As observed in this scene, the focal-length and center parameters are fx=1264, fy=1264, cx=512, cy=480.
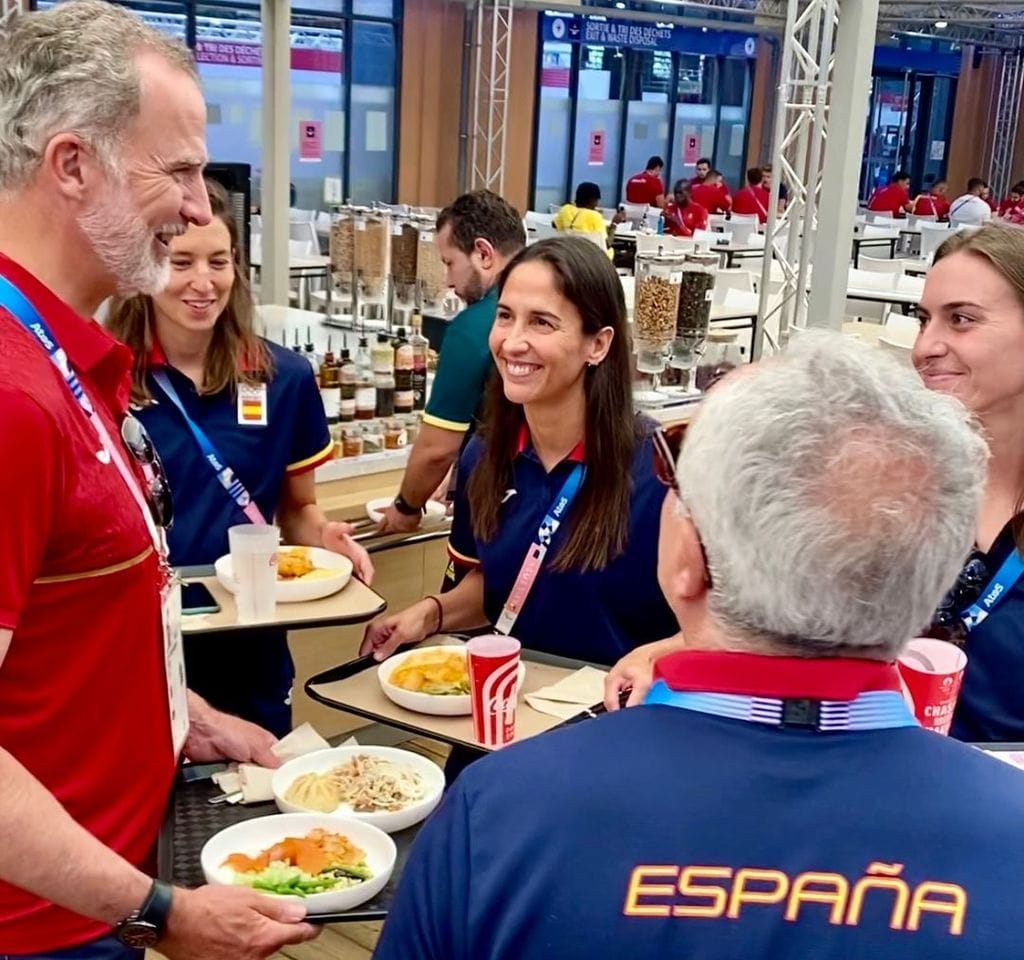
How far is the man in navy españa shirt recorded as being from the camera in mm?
901

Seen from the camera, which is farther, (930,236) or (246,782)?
(930,236)

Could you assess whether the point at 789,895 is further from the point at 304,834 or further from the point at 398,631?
the point at 398,631

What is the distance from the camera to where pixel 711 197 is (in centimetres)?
1545

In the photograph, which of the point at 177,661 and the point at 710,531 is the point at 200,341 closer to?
the point at 177,661

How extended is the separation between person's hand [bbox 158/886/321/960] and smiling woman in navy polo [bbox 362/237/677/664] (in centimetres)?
76

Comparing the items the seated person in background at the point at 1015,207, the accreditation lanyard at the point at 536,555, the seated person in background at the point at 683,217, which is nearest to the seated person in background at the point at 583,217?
the seated person in background at the point at 683,217

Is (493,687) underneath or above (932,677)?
underneath

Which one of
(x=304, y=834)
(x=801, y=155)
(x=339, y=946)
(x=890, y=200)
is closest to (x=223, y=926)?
(x=304, y=834)

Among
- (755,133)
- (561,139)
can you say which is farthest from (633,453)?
(755,133)

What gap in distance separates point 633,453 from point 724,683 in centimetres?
137

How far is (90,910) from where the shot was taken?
133 cm

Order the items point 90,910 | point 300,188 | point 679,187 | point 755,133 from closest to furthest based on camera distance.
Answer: point 90,910
point 679,187
point 300,188
point 755,133

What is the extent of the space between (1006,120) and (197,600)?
24088 mm

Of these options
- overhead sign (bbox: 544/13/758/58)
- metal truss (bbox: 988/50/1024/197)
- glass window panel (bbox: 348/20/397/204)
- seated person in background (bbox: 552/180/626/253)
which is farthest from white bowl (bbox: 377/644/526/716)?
metal truss (bbox: 988/50/1024/197)
